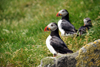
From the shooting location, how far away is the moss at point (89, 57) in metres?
2.89

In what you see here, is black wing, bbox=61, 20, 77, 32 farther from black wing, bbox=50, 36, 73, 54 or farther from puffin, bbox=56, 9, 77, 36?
black wing, bbox=50, 36, 73, 54

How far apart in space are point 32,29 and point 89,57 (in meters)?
5.28

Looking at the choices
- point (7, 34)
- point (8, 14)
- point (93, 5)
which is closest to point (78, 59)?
point (7, 34)

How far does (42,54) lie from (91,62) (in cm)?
267

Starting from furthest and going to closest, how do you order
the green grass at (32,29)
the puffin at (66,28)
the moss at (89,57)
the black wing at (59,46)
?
1. the puffin at (66,28)
2. the green grass at (32,29)
3. the black wing at (59,46)
4. the moss at (89,57)

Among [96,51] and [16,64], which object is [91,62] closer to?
A: [96,51]

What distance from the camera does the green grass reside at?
5.09 meters

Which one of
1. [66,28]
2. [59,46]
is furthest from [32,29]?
[59,46]

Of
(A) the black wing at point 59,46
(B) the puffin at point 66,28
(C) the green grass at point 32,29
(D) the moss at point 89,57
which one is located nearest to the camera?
(D) the moss at point 89,57

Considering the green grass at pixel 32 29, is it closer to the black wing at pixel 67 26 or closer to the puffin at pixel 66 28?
the puffin at pixel 66 28

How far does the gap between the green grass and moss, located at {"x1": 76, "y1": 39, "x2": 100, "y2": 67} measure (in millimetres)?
2229

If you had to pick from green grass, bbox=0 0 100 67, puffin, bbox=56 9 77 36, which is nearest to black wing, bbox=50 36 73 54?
green grass, bbox=0 0 100 67

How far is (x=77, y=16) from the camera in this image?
8.05 metres

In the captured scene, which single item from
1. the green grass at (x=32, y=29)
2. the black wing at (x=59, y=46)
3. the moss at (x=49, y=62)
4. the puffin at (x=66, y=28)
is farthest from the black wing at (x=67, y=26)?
the moss at (x=49, y=62)
